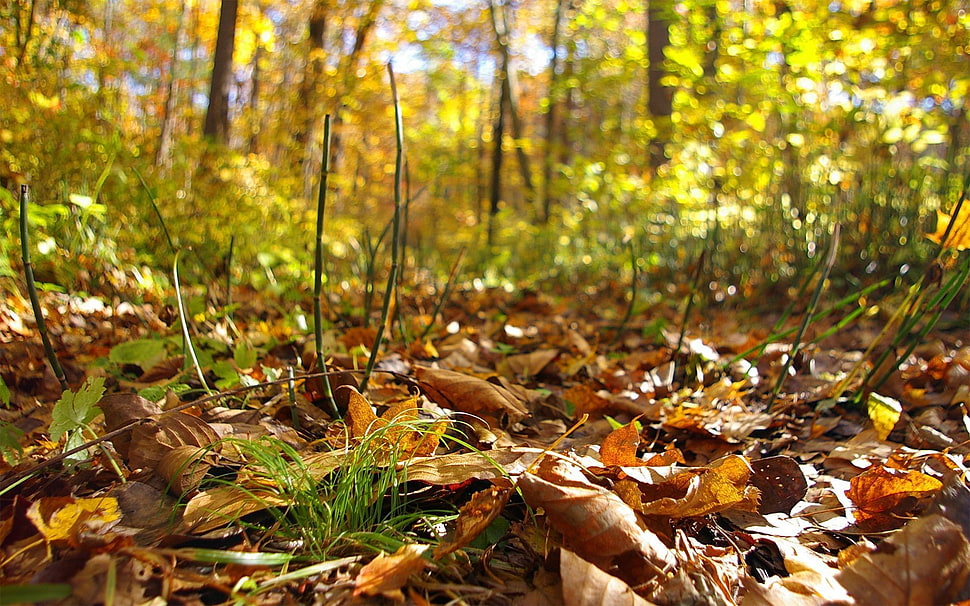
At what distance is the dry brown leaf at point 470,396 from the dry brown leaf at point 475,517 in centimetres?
40

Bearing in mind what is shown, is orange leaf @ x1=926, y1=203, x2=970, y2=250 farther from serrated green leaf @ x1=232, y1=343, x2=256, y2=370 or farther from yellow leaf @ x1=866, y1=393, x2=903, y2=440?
serrated green leaf @ x1=232, y1=343, x2=256, y2=370

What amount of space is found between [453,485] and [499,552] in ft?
0.44

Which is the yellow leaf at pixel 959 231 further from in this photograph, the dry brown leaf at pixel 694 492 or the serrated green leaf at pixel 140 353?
the serrated green leaf at pixel 140 353

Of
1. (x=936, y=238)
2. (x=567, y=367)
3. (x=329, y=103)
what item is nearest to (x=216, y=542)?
(x=567, y=367)

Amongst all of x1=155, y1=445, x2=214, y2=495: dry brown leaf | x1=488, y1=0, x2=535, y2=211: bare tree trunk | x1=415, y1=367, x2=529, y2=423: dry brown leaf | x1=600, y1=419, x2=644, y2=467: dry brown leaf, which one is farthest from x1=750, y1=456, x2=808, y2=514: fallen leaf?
x1=488, y1=0, x2=535, y2=211: bare tree trunk

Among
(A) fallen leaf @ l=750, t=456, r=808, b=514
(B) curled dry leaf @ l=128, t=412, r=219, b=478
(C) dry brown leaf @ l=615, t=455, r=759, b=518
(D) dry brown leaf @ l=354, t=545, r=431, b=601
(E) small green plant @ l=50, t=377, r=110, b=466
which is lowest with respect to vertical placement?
(A) fallen leaf @ l=750, t=456, r=808, b=514

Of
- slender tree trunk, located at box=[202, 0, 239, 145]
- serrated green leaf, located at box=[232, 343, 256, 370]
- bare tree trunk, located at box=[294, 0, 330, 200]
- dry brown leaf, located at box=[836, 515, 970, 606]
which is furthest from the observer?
bare tree trunk, located at box=[294, 0, 330, 200]

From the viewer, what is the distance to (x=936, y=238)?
1420mm

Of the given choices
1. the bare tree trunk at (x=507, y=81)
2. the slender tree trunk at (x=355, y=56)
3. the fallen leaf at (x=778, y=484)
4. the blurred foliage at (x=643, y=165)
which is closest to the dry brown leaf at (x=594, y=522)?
the fallen leaf at (x=778, y=484)

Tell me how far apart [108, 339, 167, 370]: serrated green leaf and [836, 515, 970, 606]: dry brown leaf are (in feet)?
5.15

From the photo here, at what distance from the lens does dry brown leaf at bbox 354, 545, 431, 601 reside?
2.47 ft

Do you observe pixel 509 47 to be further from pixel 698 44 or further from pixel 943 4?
pixel 943 4

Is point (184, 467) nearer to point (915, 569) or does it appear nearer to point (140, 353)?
point (140, 353)

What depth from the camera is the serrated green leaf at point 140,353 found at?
62.4 inches
